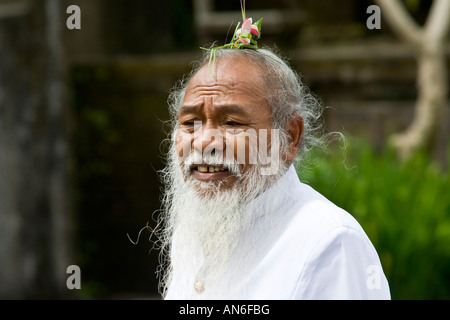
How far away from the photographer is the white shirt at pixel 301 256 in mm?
1866

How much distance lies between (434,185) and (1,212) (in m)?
3.73

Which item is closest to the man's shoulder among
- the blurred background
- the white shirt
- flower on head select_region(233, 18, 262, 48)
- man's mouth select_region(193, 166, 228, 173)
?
the white shirt

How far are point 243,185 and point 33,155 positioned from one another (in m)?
4.56

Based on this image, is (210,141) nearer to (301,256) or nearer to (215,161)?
(215,161)

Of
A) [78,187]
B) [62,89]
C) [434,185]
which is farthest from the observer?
[78,187]

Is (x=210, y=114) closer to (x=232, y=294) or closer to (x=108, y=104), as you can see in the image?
(x=232, y=294)

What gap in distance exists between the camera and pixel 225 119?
2141 millimetres

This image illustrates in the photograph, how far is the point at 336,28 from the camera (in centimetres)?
802

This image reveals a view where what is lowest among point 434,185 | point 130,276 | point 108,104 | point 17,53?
point 130,276

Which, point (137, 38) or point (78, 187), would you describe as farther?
point (137, 38)

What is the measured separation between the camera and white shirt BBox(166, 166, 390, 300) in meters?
1.87

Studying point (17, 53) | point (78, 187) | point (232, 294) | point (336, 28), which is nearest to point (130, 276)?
point (78, 187)

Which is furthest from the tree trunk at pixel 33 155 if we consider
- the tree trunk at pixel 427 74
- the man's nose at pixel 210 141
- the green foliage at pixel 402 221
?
the man's nose at pixel 210 141

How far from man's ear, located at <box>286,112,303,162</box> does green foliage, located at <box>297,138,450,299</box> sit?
1.76m
